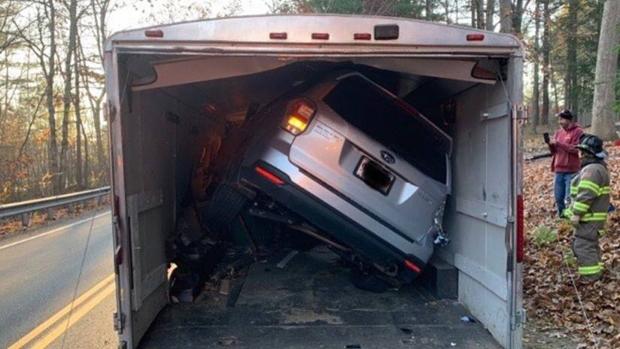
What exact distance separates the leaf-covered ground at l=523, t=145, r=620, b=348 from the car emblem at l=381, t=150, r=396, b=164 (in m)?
2.25

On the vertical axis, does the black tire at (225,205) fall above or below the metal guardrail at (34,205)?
above

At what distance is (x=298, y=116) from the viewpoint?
4750 mm

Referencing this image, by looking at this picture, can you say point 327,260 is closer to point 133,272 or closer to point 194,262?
point 194,262

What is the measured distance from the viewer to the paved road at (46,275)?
573cm

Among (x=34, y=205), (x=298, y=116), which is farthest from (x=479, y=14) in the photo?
(x=298, y=116)

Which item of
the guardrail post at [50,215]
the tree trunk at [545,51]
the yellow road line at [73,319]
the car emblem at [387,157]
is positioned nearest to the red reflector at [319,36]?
the car emblem at [387,157]

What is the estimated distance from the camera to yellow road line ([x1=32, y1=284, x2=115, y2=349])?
198 inches

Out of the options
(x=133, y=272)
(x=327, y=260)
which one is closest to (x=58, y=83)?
(x=327, y=260)

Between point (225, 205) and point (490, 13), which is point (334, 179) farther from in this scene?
point (490, 13)

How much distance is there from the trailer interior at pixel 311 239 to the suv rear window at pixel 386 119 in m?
0.25

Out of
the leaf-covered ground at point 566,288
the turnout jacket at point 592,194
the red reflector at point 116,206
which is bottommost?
the leaf-covered ground at point 566,288

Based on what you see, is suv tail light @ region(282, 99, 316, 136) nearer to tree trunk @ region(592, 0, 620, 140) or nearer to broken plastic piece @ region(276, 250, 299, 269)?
broken plastic piece @ region(276, 250, 299, 269)

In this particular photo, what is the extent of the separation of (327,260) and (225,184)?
2117 mm

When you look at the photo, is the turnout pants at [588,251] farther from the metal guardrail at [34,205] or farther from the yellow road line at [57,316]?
the metal guardrail at [34,205]
